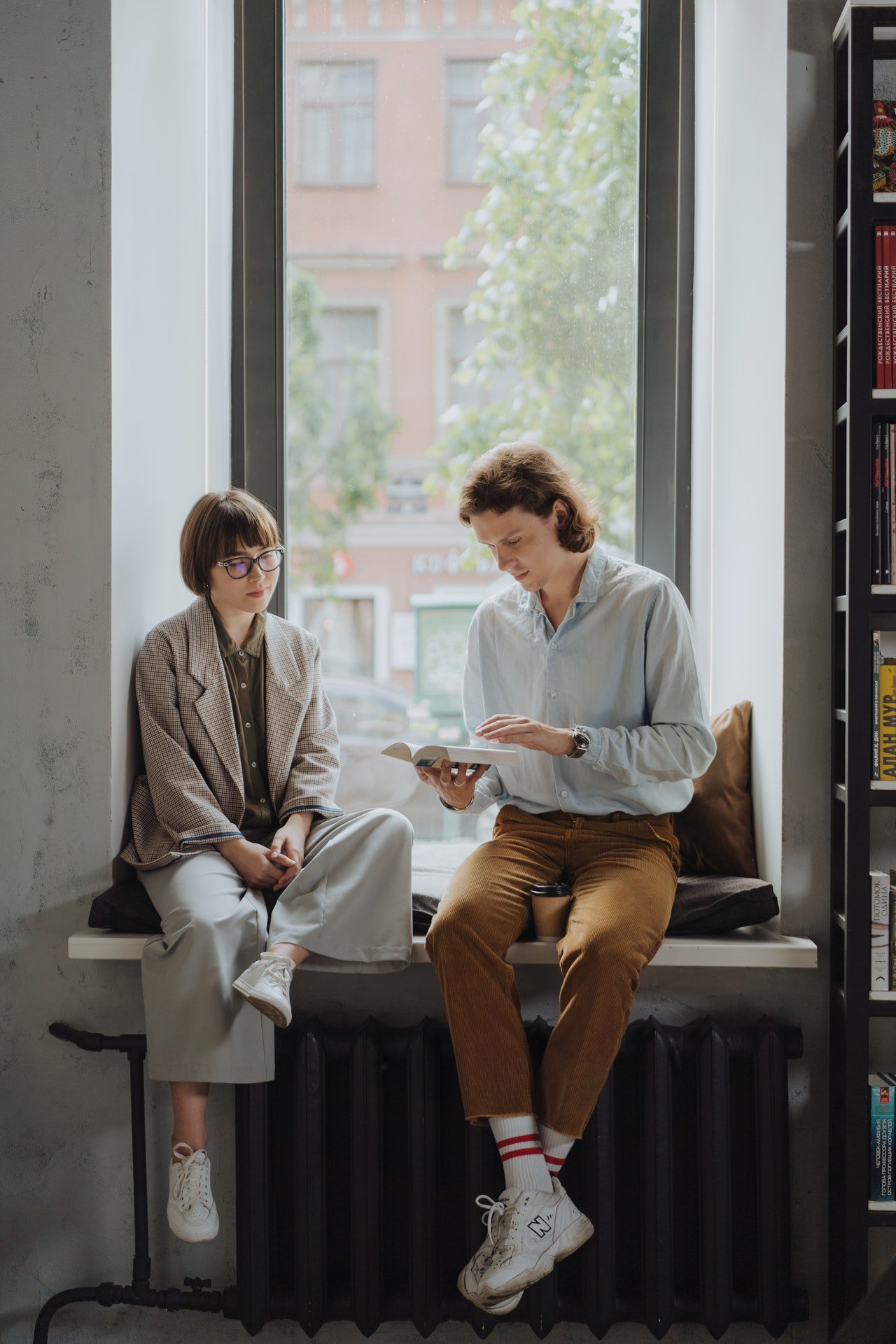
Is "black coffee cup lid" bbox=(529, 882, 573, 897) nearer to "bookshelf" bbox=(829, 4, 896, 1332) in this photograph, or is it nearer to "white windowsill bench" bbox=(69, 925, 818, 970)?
"white windowsill bench" bbox=(69, 925, 818, 970)

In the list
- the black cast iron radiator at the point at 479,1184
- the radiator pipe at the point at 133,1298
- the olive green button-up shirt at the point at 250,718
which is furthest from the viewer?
the olive green button-up shirt at the point at 250,718

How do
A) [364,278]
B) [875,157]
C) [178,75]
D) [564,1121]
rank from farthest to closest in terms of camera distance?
1. [364,278]
2. [178,75]
3. [875,157]
4. [564,1121]

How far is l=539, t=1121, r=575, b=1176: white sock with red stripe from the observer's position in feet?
5.02

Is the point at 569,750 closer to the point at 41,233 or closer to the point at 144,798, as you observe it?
the point at 144,798

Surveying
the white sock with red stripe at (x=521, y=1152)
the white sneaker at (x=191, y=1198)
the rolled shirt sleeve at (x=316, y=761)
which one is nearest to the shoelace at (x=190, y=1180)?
the white sneaker at (x=191, y=1198)

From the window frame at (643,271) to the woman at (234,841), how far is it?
415 millimetres

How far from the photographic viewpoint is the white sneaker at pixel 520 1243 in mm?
1479

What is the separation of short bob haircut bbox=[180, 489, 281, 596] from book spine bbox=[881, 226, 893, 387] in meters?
1.09

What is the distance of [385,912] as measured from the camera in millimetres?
1729

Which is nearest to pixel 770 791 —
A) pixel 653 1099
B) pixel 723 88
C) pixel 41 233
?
pixel 653 1099

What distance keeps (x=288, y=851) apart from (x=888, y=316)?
134 cm

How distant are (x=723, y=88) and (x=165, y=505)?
142 centimetres

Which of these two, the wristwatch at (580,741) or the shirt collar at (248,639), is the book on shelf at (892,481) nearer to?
the wristwatch at (580,741)

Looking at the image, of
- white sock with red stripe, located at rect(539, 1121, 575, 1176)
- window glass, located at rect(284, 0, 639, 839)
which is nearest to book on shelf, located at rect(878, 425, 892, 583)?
window glass, located at rect(284, 0, 639, 839)
